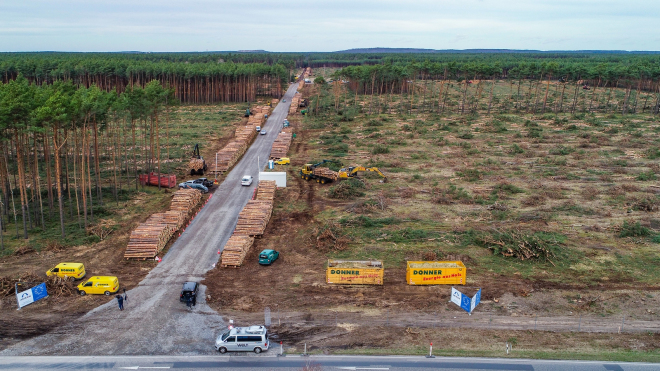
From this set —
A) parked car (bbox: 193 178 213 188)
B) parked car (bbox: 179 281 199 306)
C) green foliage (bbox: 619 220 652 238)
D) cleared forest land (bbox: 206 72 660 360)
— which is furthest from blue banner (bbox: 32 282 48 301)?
green foliage (bbox: 619 220 652 238)

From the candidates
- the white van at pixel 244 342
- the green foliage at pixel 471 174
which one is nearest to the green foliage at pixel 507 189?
the green foliage at pixel 471 174

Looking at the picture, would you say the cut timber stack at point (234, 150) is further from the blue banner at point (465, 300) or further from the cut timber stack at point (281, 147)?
the blue banner at point (465, 300)

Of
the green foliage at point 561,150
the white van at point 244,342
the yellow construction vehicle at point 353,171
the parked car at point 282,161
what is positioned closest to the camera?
the white van at point 244,342

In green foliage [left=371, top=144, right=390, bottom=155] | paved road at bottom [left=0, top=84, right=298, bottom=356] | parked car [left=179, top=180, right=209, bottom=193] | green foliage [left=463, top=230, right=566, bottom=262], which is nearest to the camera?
paved road at bottom [left=0, top=84, right=298, bottom=356]

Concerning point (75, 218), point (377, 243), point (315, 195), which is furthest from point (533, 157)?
point (75, 218)

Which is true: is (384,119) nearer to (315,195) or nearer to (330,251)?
(315,195)

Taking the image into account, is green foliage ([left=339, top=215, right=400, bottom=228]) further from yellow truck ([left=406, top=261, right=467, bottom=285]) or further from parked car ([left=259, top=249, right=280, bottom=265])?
yellow truck ([left=406, top=261, right=467, bottom=285])
